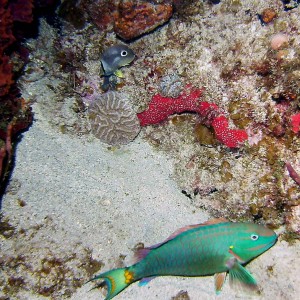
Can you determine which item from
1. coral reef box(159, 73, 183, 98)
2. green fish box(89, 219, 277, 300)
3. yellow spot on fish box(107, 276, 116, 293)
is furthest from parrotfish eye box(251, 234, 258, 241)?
coral reef box(159, 73, 183, 98)

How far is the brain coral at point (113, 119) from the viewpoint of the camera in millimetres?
4492

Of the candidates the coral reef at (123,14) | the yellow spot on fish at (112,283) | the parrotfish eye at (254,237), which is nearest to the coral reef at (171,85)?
the coral reef at (123,14)

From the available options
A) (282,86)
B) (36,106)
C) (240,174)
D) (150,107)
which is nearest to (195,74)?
(150,107)

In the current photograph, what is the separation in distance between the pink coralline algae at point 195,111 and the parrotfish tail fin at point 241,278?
5.36 feet

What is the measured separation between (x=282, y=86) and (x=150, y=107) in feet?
6.56

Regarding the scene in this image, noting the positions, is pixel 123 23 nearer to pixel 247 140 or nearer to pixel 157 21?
pixel 157 21

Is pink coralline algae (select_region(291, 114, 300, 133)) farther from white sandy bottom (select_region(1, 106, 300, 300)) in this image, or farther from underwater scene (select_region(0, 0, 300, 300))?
white sandy bottom (select_region(1, 106, 300, 300))

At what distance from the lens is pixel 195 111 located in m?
4.19

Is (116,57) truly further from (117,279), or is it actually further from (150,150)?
(117,279)

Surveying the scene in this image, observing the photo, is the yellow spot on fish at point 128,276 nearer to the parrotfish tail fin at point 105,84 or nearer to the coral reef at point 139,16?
the parrotfish tail fin at point 105,84

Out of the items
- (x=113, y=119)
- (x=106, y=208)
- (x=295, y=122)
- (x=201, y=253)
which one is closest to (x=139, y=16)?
(x=113, y=119)

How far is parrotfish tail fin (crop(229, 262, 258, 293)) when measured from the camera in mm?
2826

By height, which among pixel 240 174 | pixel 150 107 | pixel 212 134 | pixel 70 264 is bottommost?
pixel 70 264

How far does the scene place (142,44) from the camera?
4523mm
